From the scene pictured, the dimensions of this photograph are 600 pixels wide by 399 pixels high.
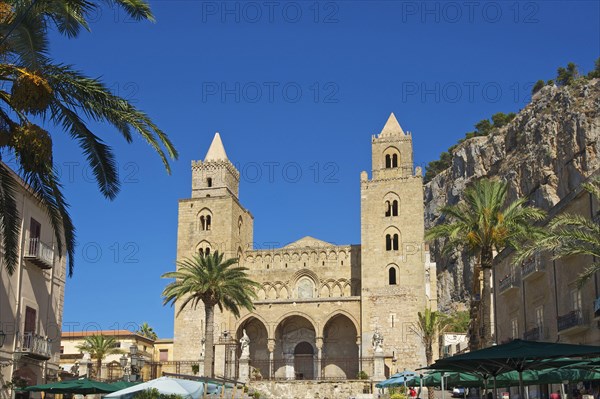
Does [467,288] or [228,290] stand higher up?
[467,288]

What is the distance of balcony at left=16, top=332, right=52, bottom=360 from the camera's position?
21.8 metres

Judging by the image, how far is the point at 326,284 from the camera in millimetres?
55062

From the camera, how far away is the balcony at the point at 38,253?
22.4 m

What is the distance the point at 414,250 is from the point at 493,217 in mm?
25717

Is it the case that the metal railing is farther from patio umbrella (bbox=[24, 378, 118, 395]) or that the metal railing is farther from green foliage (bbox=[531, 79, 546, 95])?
green foliage (bbox=[531, 79, 546, 95])

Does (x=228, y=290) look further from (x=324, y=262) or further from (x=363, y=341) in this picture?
(x=324, y=262)

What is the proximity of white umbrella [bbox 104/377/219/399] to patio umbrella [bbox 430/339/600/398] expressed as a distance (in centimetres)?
762

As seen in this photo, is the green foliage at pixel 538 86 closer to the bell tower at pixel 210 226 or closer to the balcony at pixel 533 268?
the bell tower at pixel 210 226

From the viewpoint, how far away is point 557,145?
234ft

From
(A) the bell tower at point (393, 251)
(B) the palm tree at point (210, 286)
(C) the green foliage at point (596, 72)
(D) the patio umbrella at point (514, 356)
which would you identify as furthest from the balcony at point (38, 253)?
(C) the green foliage at point (596, 72)

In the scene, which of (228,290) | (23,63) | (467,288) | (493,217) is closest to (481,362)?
(23,63)

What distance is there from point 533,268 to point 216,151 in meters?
34.5

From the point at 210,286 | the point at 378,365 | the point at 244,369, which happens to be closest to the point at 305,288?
the point at 244,369

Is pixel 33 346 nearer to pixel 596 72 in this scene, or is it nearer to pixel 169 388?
pixel 169 388
